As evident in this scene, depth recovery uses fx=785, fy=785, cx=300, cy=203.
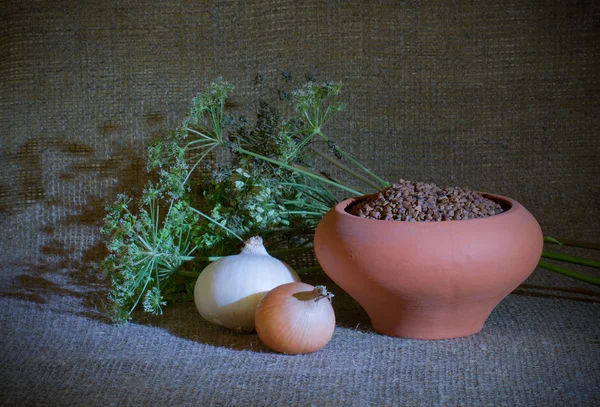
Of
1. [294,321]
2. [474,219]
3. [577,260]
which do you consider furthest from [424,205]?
[577,260]

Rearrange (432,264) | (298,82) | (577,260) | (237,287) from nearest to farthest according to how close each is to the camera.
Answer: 1. (432,264)
2. (237,287)
3. (577,260)
4. (298,82)

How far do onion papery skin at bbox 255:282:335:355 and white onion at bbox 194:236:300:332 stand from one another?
88 millimetres

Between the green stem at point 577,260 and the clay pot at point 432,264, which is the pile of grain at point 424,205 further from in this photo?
the green stem at point 577,260

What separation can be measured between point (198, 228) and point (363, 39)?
662mm

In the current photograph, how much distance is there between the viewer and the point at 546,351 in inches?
52.4

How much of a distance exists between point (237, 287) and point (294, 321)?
6.4 inches

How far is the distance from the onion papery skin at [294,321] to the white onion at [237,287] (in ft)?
0.29

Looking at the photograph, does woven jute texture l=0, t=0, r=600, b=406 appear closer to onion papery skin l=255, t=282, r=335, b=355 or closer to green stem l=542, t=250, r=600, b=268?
green stem l=542, t=250, r=600, b=268

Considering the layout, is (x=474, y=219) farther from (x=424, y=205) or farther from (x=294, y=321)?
(x=294, y=321)

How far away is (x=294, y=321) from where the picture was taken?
1300 millimetres

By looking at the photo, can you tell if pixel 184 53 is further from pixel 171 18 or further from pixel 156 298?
pixel 156 298

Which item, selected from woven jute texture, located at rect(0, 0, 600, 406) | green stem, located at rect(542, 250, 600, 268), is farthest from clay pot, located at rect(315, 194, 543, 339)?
woven jute texture, located at rect(0, 0, 600, 406)

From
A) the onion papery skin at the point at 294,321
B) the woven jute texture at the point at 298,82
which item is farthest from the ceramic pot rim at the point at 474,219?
the woven jute texture at the point at 298,82

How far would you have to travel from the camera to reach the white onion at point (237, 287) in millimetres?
1417
